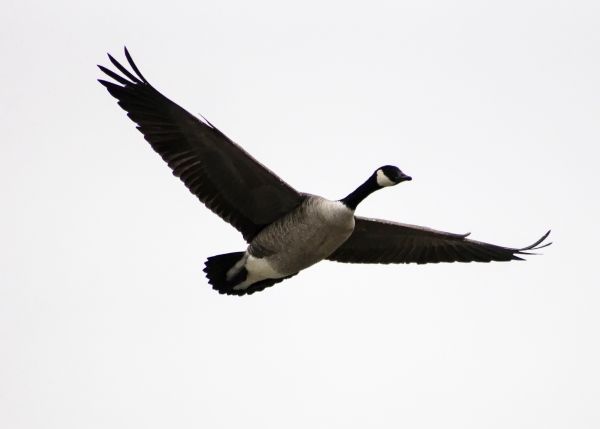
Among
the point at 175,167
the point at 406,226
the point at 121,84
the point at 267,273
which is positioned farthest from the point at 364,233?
the point at 121,84

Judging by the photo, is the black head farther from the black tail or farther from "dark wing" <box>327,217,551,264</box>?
the black tail

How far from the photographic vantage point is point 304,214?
13047mm

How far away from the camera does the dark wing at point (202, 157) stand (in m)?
12.8

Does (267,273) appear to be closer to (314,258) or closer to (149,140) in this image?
(314,258)

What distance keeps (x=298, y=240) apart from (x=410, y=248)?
2.32 meters

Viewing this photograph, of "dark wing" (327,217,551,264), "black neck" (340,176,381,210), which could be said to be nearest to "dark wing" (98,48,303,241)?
"black neck" (340,176,381,210)

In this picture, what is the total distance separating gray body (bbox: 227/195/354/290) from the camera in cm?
1288

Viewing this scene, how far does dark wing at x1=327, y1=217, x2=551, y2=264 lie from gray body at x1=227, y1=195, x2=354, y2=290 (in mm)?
1221

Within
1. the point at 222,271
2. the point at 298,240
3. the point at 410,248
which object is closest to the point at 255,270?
the point at 222,271

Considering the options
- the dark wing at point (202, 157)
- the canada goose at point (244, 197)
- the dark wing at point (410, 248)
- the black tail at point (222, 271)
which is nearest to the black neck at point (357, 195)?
the canada goose at point (244, 197)

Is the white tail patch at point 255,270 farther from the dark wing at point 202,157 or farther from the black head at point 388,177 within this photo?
the black head at point 388,177

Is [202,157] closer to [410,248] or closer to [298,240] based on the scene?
[298,240]

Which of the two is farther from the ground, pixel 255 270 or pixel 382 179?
pixel 382 179

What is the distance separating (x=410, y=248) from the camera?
14789mm
